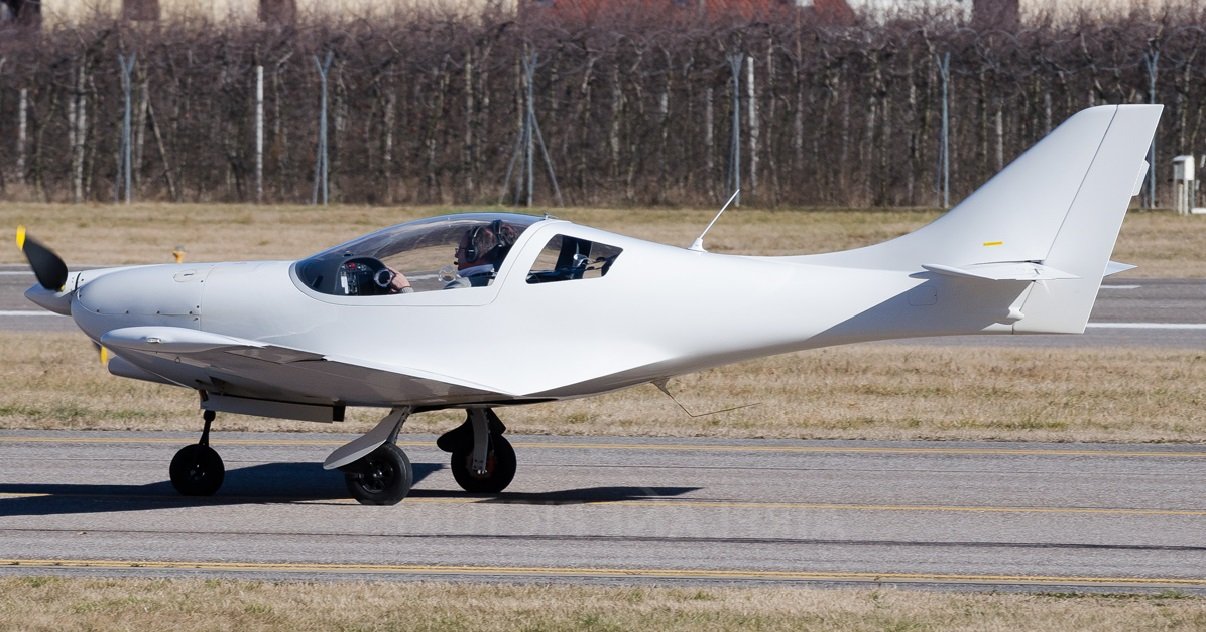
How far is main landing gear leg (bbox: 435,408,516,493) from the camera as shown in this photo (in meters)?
11.0

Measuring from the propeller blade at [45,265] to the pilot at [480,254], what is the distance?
114 inches

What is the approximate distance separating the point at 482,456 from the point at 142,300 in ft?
8.63

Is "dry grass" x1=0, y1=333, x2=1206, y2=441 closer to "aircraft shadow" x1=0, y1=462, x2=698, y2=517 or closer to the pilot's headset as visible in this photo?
"aircraft shadow" x1=0, y1=462, x2=698, y2=517

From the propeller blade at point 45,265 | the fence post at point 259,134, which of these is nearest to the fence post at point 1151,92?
the fence post at point 259,134

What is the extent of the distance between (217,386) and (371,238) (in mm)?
1496

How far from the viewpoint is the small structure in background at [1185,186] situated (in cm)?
2769

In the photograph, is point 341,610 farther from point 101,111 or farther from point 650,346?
point 101,111

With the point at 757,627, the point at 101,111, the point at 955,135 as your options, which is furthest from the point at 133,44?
the point at 757,627

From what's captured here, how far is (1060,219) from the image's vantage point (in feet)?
33.0

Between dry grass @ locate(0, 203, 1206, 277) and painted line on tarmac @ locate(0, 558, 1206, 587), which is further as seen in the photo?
dry grass @ locate(0, 203, 1206, 277)

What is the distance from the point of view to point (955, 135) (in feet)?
96.5

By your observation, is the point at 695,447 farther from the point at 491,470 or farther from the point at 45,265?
the point at 45,265

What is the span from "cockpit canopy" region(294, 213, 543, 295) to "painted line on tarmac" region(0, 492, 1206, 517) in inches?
62.8


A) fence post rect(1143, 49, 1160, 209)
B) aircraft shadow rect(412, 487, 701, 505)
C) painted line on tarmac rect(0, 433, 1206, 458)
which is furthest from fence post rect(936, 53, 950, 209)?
aircraft shadow rect(412, 487, 701, 505)
